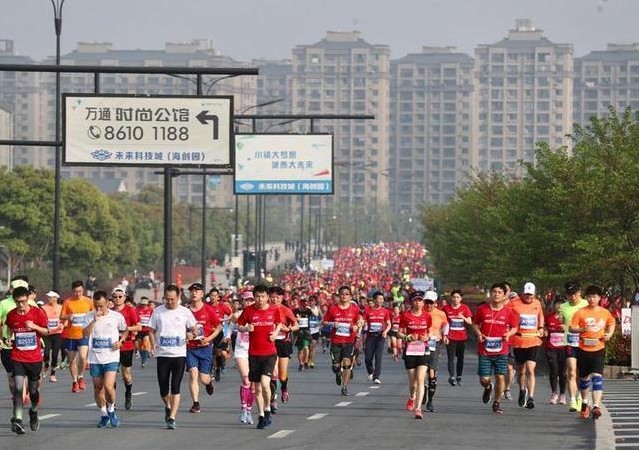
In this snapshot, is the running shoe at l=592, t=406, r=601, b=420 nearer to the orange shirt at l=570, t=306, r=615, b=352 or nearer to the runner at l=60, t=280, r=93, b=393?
the orange shirt at l=570, t=306, r=615, b=352

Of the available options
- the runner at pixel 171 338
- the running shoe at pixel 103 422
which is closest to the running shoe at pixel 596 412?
the runner at pixel 171 338

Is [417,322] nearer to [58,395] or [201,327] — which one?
[201,327]

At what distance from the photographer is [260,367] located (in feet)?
72.0

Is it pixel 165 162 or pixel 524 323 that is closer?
pixel 524 323

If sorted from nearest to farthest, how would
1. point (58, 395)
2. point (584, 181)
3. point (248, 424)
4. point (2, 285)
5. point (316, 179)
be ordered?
point (248, 424) < point (58, 395) < point (584, 181) < point (316, 179) < point (2, 285)

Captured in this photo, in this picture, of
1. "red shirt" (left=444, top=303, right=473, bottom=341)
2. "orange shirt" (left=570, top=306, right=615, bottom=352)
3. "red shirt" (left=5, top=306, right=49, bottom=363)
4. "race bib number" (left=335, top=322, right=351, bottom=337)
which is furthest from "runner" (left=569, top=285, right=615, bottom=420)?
"red shirt" (left=444, top=303, right=473, bottom=341)

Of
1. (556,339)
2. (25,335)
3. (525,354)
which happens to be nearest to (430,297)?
(525,354)

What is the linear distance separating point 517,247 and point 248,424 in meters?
28.1

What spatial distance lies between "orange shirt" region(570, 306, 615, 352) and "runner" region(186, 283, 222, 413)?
172 inches

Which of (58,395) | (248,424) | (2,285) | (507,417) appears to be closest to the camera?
(248,424)

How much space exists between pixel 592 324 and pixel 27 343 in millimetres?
6705

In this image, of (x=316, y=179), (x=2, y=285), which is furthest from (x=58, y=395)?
(x=2, y=285)

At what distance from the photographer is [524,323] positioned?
25.0 m

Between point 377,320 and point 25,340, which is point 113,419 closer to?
point 25,340
